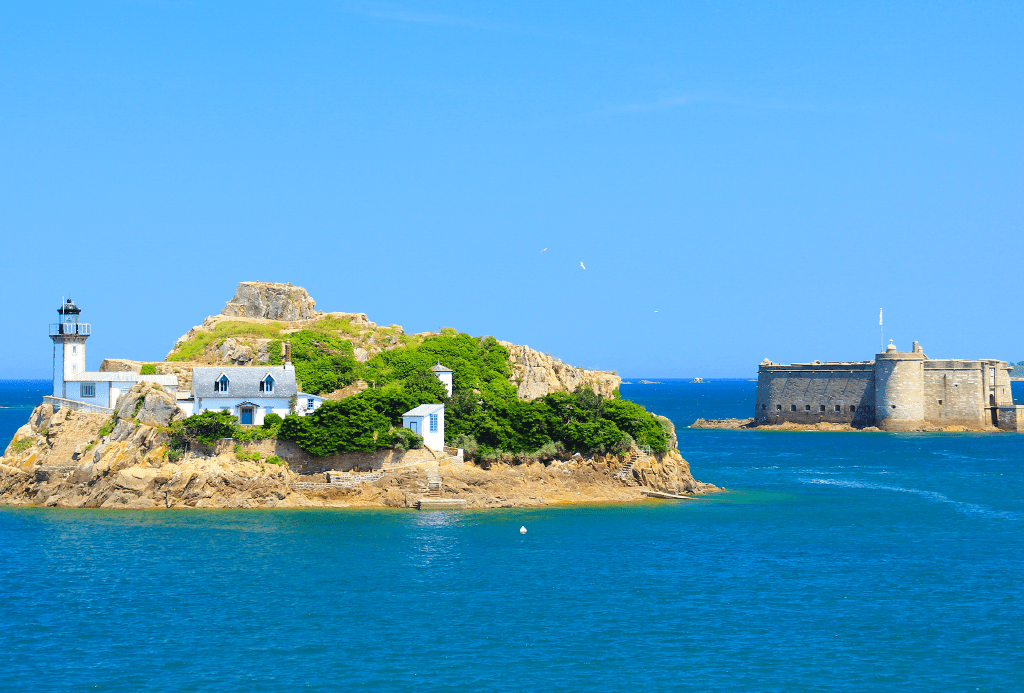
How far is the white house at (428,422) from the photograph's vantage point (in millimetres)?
57531

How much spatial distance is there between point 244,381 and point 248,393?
946 mm

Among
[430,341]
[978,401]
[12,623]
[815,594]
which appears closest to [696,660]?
[815,594]

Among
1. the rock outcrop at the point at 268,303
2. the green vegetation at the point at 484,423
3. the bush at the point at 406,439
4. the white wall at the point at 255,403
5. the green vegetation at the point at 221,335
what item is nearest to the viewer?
the green vegetation at the point at 484,423

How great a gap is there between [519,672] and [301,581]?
1273 centimetres

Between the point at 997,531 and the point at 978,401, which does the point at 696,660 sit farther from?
the point at 978,401

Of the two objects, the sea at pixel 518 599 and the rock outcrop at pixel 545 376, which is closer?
the sea at pixel 518 599

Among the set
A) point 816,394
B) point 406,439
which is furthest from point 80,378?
point 816,394

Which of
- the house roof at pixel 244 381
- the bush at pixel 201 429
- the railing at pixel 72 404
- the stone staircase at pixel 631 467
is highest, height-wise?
the house roof at pixel 244 381

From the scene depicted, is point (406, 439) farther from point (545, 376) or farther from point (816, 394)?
point (816, 394)

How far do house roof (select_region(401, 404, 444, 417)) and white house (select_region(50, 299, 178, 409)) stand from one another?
611 inches

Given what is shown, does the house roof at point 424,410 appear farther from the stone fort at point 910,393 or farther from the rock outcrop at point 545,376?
the stone fort at point 910,393

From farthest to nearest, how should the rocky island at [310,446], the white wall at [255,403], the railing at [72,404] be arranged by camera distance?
the railing at [72,404] < the white wall at [255,403] < the rocky island at [310,446]

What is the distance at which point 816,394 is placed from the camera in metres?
126

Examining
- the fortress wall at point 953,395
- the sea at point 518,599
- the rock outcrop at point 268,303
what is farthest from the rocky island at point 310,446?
the fortress wall at point 953,395
